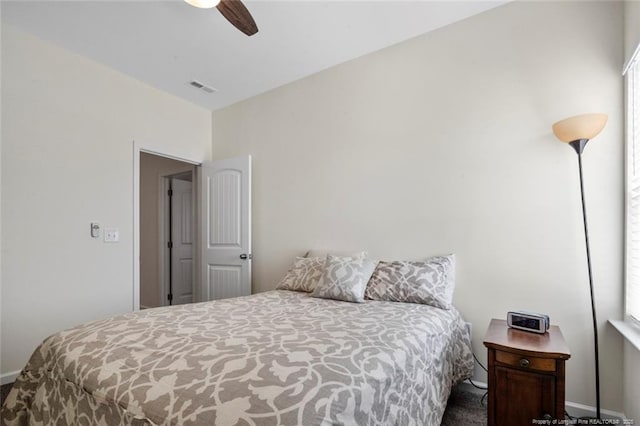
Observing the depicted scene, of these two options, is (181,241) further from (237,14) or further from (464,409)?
(464,409)

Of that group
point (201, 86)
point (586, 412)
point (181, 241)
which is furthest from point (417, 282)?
point (181, 241)

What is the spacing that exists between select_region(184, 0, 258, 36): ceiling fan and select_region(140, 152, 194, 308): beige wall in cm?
330

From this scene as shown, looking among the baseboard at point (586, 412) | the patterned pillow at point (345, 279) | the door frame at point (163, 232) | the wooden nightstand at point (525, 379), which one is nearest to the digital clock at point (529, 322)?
the wooden nightstand at point (525, 379)

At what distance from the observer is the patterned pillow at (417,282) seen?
7.09 feet

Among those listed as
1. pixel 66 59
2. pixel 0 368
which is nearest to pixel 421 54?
pixel 66 59

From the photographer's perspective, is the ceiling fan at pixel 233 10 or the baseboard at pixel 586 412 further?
the baseboard at pixel 586 412

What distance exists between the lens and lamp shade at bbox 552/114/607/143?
175 centimetres

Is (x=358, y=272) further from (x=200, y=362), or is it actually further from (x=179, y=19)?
(x=179, y=19)

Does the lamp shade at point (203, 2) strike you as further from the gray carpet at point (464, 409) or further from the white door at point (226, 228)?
the gray carpet at point (464, 409)

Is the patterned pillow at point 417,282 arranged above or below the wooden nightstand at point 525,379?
above

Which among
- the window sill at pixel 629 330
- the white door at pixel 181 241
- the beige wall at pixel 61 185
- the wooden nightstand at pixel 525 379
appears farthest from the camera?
the white door at pixel 181 241

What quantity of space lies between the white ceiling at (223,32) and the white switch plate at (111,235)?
153 centimetres

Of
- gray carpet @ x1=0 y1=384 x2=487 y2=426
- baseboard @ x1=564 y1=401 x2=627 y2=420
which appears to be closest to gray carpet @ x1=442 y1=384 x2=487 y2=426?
gray carpet @ x1=0 y1=384 x2=487 y2=426

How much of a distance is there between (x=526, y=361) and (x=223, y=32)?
2934 mm
